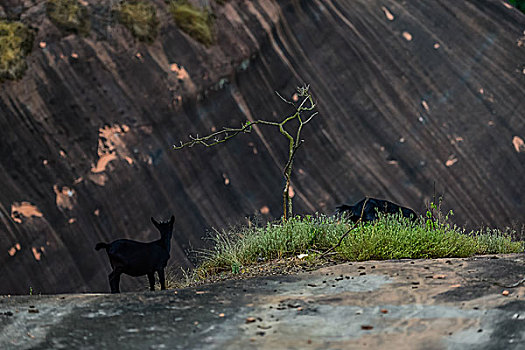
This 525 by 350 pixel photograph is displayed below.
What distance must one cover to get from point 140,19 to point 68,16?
1.15 meters

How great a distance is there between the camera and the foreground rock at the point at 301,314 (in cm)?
292

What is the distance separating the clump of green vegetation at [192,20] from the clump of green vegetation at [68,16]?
159cm

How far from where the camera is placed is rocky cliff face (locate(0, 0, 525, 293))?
348 inches

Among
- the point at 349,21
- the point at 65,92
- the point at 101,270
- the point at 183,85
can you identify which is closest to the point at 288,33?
the point at 349,21

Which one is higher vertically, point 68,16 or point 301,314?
point 68,16

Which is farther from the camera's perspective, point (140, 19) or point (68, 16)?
point (140, 19)

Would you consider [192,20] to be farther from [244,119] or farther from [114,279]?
[114,279]

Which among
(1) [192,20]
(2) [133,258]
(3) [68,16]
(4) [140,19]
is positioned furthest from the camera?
(1) [192,20]

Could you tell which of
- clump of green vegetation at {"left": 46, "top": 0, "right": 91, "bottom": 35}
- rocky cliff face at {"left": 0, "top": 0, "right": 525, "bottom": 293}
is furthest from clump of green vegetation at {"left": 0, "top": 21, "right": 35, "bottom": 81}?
clump of green vegetation at {"left": 46, "top": 0, "right": 91, "bottom": 35}

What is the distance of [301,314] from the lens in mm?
3383

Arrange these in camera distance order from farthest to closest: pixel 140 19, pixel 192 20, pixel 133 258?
pixel 192 20 < pixel 140 19 < pixel 133 258

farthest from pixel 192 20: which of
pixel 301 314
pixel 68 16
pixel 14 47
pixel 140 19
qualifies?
pixel 301 314

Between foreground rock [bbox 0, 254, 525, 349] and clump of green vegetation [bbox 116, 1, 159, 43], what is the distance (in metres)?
6.69

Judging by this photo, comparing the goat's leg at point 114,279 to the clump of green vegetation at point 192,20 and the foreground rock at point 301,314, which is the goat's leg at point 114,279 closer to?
the foreground rock at point 301,314
